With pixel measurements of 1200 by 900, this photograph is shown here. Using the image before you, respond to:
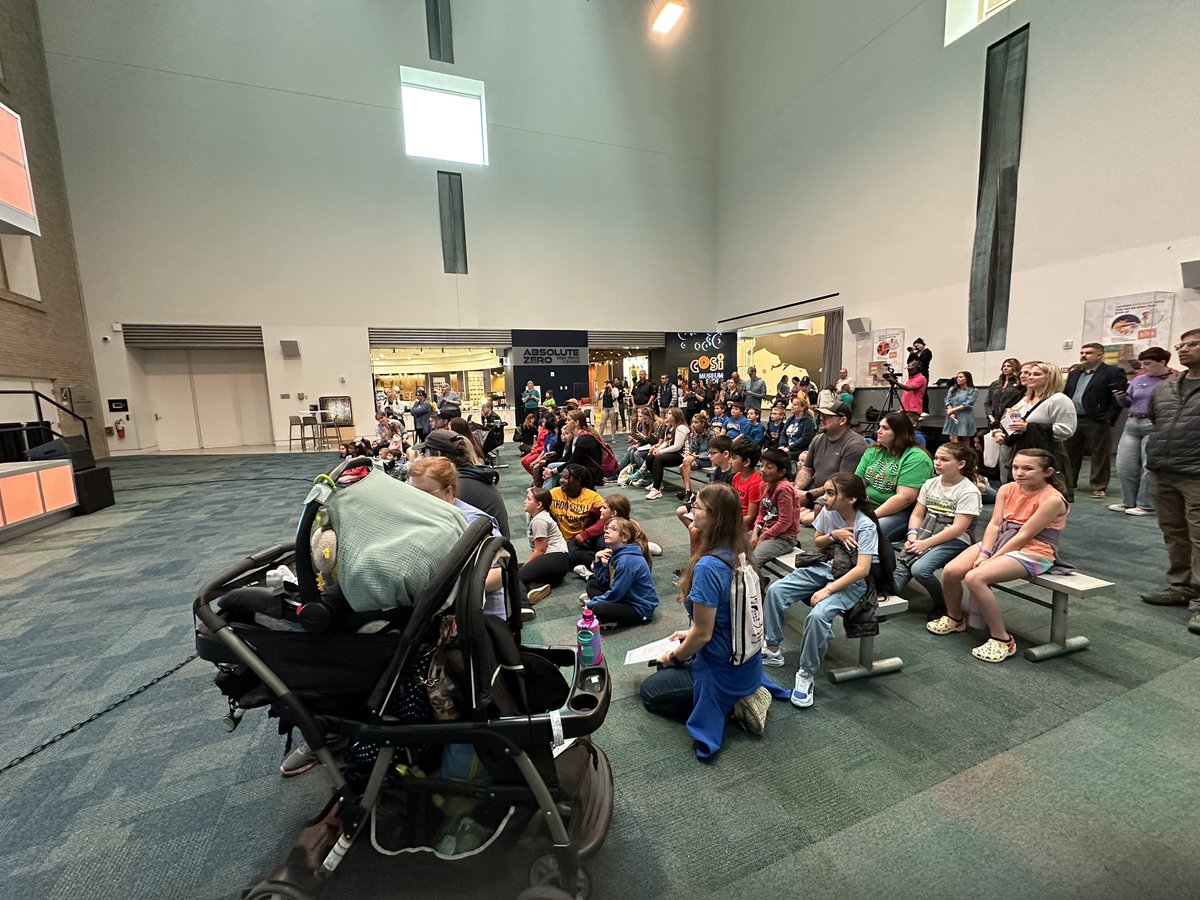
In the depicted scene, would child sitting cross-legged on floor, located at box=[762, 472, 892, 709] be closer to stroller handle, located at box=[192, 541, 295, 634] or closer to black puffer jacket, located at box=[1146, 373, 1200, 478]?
black puffer jacket, located at box=[1146, 373, 1200, 478]

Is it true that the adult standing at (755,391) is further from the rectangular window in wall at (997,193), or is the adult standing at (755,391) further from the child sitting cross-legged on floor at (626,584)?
the child sitting cross-legged on floor at (626,584)

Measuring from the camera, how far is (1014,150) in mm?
8562

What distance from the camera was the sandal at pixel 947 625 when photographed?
3088 mm

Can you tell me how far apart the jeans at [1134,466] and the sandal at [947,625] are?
404cm

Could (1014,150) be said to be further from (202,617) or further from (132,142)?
(132,142)

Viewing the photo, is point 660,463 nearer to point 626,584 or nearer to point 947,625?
point 626,584

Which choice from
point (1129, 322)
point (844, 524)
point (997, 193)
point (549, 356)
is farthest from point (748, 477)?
point (549, 356)

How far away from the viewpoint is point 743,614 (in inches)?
82.0

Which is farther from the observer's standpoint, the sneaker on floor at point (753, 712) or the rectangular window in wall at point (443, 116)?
the rectangular window in wall at point (443, 116)

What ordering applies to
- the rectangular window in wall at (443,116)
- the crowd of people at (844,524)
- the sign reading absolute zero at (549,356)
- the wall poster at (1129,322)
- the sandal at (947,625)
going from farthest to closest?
the sign reading absolute zero at (549,356) < the rectangular window in wall at (443,116) < the wall poster at (1129,322) < the sandal at (947,625) < the crowd of people at (844,524)

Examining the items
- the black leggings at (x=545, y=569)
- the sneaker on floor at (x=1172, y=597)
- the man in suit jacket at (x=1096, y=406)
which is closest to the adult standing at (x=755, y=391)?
the man in suit jacket at (x=1096, y=406)

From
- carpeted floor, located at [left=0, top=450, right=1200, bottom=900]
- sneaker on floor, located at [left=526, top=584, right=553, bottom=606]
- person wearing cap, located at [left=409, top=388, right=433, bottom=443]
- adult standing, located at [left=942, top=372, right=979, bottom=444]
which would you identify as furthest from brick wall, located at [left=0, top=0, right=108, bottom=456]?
adult standing, located at [left=942, top=372, right=979, bottom=444]

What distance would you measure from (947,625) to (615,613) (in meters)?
2.16

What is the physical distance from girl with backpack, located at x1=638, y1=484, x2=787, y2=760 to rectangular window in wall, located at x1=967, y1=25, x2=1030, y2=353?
10.2m
